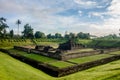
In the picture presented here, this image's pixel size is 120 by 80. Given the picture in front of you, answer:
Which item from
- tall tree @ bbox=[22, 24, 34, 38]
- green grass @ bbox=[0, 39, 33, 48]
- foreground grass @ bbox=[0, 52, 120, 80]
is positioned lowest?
foreground grass @ bbox=[0, 52, 120, 80]

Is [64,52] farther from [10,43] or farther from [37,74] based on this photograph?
[10,43]

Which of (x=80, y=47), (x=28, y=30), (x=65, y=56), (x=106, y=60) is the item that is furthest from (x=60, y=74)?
(x=28, y=30)

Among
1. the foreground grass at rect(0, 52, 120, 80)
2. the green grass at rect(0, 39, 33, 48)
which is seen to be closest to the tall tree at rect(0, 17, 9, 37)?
the green grass at rect(0, 39, 33, 48)

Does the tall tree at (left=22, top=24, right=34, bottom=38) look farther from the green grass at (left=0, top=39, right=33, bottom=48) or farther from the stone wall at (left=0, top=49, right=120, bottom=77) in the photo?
the stone wall at (left=0, top=49, right=120, bottom=77)

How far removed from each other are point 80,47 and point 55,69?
30.1 m

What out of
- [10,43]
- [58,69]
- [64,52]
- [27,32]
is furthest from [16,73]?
[27,32]

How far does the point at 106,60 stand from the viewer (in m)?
33.9

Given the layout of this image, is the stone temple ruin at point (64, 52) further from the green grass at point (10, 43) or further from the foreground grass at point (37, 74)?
the foreground grass at point (37, 74)

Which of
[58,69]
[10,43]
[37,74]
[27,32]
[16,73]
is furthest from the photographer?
[27,32]

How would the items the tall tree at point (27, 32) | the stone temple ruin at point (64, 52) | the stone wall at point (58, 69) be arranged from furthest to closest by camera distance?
the tall tree at point (27, 32), the stone temple ruin at point (64, 52), the stone wall at point (58, 69)

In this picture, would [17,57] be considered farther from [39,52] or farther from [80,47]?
[80,47]

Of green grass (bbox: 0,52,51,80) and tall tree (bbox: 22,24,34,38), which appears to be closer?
green grass (bbox: 0,52,51,80)

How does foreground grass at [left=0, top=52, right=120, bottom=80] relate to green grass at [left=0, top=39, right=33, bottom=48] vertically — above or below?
below

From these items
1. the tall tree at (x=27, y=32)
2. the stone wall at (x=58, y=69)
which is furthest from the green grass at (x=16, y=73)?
the tall tree at (x=27, y=32)
